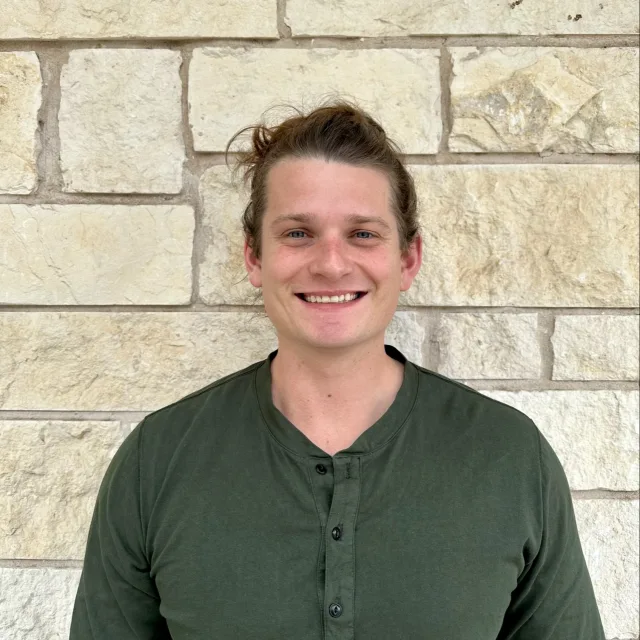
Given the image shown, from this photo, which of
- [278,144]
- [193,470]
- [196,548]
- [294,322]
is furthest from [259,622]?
[278,144]

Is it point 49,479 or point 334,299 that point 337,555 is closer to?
point 334,299

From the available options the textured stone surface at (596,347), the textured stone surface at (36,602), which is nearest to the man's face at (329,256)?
the textured stone surface at (596,347)

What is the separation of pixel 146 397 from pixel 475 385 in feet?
3.03

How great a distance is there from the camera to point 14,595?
6.55 feet

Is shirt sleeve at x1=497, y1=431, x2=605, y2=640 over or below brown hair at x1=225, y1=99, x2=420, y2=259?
below

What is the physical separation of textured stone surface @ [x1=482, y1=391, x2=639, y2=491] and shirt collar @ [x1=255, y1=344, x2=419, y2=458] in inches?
19.1

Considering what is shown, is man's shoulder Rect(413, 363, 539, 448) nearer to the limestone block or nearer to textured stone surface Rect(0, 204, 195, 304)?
the limestone block

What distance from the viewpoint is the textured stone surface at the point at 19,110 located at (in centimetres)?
195

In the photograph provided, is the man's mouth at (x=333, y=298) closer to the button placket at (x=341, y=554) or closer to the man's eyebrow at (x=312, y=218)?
the man's eyebrow at (x=312, y=218)

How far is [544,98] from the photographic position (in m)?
1.93

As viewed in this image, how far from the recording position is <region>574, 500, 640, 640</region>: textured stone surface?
1.98m

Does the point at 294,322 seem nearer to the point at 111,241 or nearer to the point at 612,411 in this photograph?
the point at 111,241

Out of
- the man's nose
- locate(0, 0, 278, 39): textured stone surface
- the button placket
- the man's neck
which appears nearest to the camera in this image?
the button placket

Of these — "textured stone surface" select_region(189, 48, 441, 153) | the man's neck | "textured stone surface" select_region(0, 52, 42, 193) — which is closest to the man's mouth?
the man's neck
